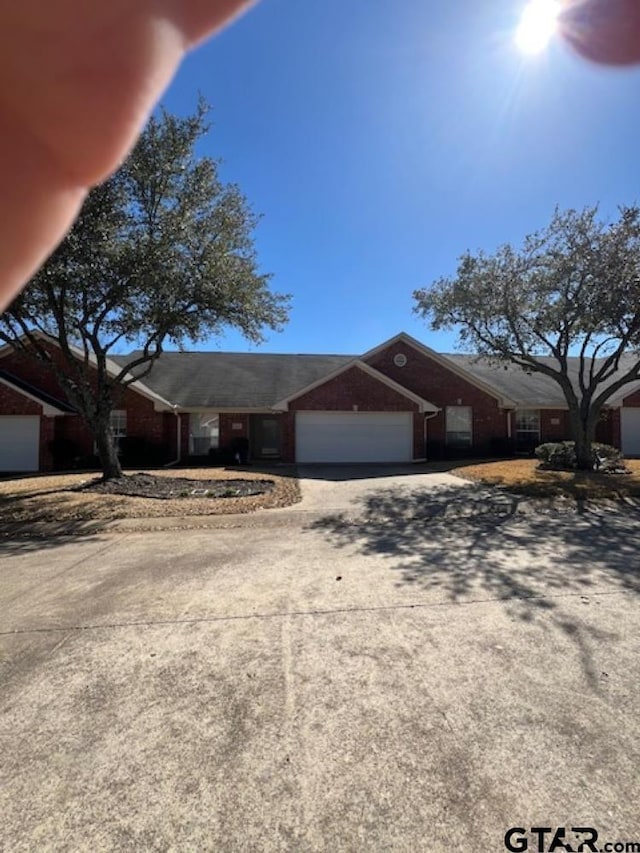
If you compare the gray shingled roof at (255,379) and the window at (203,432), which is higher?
the gray shingled roof at (255,379)

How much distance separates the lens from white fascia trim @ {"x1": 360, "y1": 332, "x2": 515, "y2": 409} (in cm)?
2492

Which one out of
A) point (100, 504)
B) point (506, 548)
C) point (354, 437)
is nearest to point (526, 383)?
point (354, 437)

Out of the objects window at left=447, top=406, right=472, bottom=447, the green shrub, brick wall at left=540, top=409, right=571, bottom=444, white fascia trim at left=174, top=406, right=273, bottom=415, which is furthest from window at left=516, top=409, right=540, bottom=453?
white fascia trim at left=174, top=406, right=273, bottom=415

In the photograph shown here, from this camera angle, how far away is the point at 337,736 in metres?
3.07

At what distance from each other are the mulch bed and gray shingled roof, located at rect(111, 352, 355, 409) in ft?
24.5

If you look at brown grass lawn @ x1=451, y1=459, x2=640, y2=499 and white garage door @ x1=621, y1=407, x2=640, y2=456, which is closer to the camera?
brown grass lawn @ x1=451, y1=459, x2=640, y2=499

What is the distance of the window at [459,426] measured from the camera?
2508cm

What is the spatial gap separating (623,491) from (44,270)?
1471 cm

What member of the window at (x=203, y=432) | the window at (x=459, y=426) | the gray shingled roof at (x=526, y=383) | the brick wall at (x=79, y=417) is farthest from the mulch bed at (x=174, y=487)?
the gray shingled roof at (x=526, y=383)

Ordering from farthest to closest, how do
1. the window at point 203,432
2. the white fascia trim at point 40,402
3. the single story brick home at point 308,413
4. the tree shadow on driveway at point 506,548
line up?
the window at point 203,432 < the single story brick home at point 308,413 < the white fascia trim at point 40,402 < the tree shadow on driveway at point 506,548

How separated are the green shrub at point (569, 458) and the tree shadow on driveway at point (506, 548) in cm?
645

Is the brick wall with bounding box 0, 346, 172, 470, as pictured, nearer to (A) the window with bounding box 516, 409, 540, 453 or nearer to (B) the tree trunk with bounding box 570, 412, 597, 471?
(B) the tree trunk with bounding box 570, 412, 597, 471

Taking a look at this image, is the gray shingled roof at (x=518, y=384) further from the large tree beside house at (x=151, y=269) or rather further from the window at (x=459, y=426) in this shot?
the large tree beside house at (x=151, y=269)

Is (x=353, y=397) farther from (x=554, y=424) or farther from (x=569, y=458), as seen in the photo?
(x=554, y=424)
